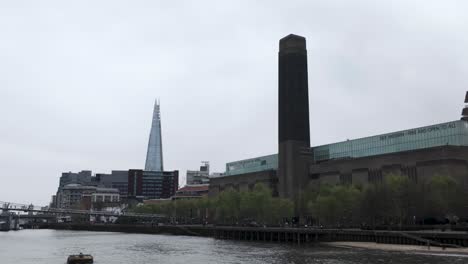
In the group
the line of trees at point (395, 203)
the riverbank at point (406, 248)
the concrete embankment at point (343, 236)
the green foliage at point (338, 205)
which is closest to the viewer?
the riverbank at point (406, 248)

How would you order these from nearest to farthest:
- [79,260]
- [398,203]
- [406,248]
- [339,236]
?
[79,260]
[406,248]
[398,203]
[339,236]

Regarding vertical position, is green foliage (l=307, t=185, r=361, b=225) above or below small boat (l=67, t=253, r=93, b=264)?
above

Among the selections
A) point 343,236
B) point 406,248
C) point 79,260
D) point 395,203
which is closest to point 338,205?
point 343,236

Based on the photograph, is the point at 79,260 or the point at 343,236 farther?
the point at 343,236

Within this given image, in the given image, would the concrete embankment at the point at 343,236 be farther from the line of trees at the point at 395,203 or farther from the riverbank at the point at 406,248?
the line of trees at the point at 395,203

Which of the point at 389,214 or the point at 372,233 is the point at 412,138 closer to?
the point at 389,214

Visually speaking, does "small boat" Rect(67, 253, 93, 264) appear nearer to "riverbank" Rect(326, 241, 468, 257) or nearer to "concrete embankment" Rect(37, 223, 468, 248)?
"riverbank" Rect(326, 241, 468, 257)

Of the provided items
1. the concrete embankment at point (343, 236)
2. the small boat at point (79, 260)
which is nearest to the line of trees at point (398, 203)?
the concrete embankment at point (343, 236)

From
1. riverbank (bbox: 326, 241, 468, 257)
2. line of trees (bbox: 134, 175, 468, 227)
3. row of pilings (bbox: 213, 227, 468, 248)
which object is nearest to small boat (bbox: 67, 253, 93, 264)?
riverbank (bbox: 326, 241, 468, 257)

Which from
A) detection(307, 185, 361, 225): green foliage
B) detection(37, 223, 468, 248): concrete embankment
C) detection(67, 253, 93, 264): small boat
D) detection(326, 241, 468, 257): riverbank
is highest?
detection(307, 185, 361, 225): green foliage

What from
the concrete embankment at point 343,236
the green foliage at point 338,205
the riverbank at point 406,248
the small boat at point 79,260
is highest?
the green foliage at point 338,205

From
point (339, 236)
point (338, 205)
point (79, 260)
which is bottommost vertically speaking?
point (79, 260)

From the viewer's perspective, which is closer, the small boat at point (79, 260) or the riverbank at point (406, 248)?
the small boat at point (79, 260)

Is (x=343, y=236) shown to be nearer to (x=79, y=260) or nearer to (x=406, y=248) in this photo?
(x=406, y=248)
